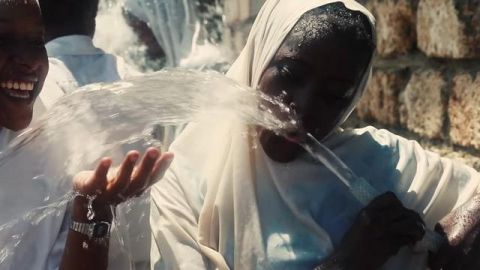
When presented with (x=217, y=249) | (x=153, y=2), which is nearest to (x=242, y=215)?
(x=217, y=249)

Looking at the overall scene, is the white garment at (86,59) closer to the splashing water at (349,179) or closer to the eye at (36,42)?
the eye at (36,42)

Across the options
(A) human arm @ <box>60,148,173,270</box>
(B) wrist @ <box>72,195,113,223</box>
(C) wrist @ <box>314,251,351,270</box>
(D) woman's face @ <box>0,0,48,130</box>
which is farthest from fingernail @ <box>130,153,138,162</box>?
(C) wrist @ <box>314,251,351,270</box>

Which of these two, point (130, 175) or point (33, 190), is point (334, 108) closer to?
point (130, 175)

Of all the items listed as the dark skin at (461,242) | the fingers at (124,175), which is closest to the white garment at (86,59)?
the fingers at (124,175)

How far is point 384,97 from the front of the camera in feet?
10.6

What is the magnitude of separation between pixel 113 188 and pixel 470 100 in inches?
52.1

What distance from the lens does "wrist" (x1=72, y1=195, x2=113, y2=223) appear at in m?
1.88

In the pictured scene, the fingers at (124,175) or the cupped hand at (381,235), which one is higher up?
the fingers at (124,175)

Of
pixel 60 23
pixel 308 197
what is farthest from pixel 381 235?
pixel 60 23

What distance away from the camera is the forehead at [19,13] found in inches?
78.0

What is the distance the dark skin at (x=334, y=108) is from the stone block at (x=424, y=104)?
0.87 m

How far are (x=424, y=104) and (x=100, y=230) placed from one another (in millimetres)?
1458

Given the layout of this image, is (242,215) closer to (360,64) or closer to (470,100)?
(360,64)

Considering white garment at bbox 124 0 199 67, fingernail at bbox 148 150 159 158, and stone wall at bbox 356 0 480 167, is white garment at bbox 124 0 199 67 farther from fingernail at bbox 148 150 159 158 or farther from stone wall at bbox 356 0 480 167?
fingernail at bbox 148 150 159 158
